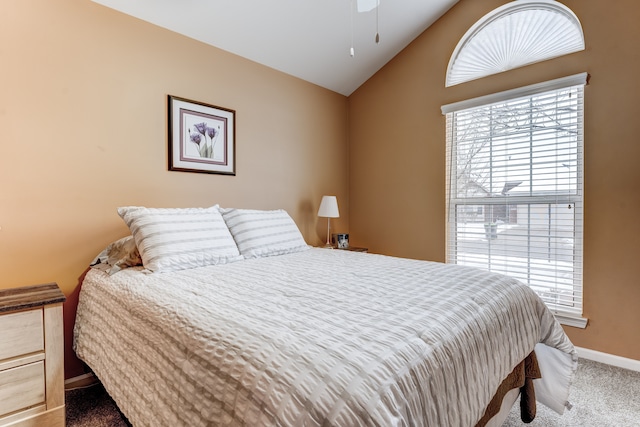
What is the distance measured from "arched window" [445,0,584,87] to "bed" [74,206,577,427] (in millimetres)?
2044

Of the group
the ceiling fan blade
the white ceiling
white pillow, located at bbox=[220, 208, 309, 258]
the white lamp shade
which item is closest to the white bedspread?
white pillow, located at bbox=[220, 208, 309, 258]

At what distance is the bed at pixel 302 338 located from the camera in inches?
27.9

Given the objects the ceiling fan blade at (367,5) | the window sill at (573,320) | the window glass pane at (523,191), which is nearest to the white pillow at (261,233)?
the window glass pane at (523,191)

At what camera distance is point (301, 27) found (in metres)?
2.69

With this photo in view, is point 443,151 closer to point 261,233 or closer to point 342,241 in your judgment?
point 342,241

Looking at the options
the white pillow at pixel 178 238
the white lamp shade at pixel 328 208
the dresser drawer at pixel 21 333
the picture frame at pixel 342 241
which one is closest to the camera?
the dresser drawer at pixel 21 333

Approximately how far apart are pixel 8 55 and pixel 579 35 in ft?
12.6

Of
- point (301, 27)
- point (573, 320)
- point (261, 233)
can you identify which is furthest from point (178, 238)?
point (573, 320)

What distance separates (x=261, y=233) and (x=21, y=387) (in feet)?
4.73

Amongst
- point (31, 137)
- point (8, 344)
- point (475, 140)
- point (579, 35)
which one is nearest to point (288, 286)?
point (8, 344)

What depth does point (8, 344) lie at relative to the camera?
1.32 metres

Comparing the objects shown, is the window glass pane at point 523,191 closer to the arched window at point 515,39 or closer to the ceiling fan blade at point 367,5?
the arched window at point 515,39

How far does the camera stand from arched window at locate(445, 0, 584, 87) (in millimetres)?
2434

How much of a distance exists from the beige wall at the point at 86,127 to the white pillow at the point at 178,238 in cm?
37
